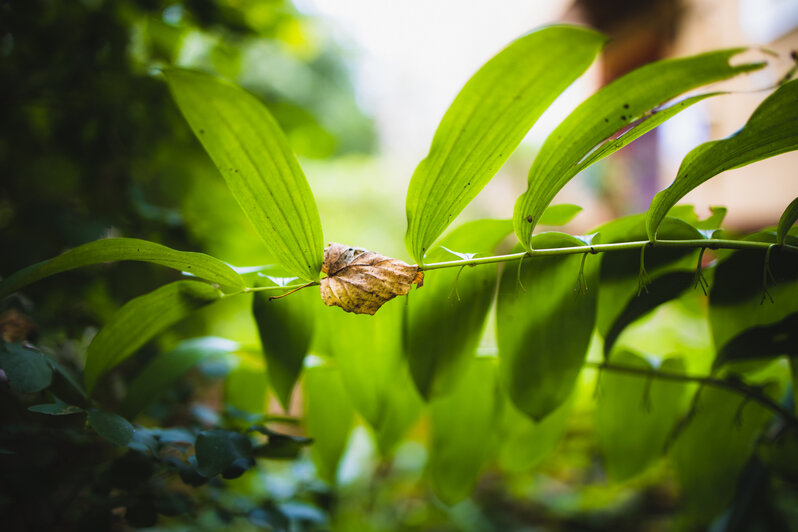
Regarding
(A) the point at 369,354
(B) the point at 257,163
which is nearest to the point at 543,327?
(A) the point at 369,354

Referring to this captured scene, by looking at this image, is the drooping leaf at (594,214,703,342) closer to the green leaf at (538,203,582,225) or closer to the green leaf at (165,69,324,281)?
the green leaf at (538,203,582,225)

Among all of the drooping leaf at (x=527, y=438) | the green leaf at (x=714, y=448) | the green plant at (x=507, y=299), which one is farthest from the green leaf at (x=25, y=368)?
the green leaf at (x=714, y=448)

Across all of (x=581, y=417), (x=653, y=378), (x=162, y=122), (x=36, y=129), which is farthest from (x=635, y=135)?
(x=581, y=417)

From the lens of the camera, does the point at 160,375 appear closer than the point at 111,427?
No

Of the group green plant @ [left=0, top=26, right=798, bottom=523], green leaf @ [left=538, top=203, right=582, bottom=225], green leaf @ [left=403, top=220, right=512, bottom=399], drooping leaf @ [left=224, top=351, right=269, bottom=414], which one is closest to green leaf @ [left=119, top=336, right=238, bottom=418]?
green plant @ [left=0, top=26, right=798, bottom=523]

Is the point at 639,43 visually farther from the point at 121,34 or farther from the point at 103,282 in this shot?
the point at 103,282

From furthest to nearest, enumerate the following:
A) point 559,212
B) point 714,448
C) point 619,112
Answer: point 714,448 → point 559,212 → point 619,112

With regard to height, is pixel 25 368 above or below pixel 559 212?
below

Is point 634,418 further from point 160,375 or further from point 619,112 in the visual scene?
point 160,375
